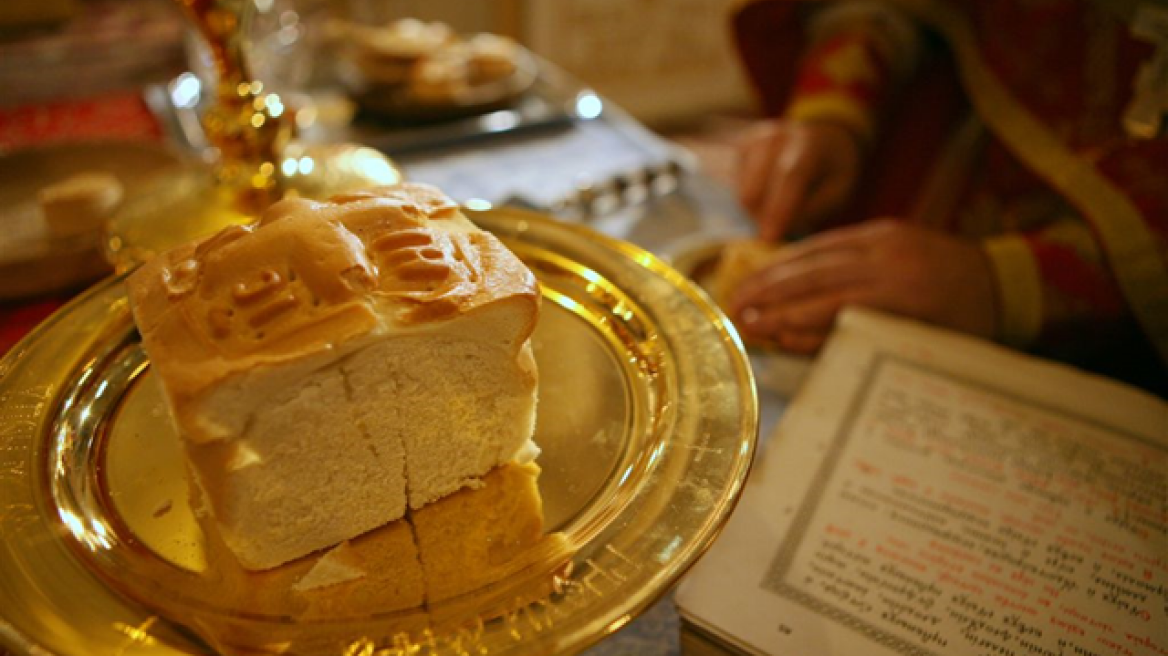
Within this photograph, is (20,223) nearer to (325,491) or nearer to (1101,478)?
(325,491)

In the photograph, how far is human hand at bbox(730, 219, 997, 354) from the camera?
973mm

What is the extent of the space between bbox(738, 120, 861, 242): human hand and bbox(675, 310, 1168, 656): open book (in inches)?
17.3

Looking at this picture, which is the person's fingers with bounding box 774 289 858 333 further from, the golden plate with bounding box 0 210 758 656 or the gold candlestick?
the gold candlestick

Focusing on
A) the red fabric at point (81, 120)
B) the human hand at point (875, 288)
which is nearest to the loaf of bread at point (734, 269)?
the human hand at point (875, 288)

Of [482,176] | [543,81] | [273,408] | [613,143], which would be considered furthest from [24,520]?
[543,81]

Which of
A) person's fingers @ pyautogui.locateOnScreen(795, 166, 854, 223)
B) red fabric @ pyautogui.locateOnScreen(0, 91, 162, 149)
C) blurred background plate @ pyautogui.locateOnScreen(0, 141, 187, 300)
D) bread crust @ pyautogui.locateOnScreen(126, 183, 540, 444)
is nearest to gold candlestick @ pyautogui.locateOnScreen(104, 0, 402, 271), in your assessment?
blurred background plate @ pyautogui.locateOnScreen(0, 141, 187, 300)

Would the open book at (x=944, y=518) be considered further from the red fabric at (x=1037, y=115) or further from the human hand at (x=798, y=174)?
the human hand at (x=798, y=174)

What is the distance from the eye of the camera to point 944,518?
27.2 inches

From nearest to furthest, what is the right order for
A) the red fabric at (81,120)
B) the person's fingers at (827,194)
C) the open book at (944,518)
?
the open book at (944,518)
the person's fingers at (827,194)
the red fabric at (81,120)

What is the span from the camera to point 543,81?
1692 millimetres

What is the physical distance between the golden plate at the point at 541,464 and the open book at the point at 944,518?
0.14 m

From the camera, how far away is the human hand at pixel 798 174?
1.28m

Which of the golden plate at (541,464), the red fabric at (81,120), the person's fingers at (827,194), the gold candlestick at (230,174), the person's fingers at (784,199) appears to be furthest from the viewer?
the red fabric at (81,120)

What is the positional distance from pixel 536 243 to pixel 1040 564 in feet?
1.80
